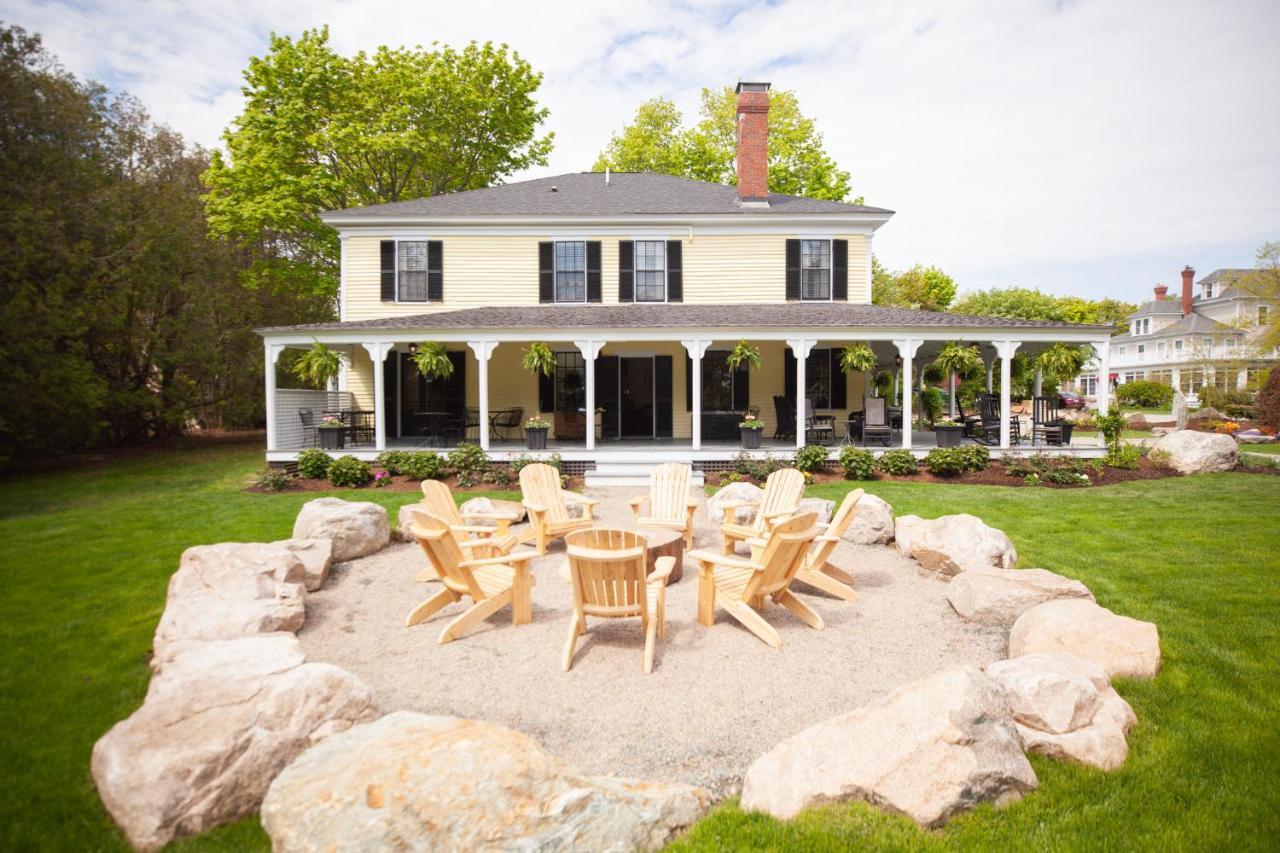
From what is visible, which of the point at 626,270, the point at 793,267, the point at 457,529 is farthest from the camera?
the point at 793,267

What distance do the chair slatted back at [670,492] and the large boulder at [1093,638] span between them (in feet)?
12.1

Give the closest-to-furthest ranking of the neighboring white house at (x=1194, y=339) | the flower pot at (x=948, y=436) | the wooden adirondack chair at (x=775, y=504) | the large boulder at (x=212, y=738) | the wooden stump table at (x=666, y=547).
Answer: the large boulder at (x=212, y=738), the wooden stump table at (x=666, y=547), the wooden adirondack chair at (x=775, y=504), the flower pot at (x=948, y=436), the neighboring white house at (x=1194, y=339)

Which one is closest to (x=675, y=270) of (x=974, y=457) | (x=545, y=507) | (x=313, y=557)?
(x=974, y=457)

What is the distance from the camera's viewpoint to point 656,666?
466 cm

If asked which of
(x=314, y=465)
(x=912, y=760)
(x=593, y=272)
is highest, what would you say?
(x=593, y=272)

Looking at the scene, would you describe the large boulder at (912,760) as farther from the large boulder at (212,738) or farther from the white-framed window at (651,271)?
the white-framed window at (651,271)

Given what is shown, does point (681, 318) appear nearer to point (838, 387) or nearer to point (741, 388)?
point (741, 388)

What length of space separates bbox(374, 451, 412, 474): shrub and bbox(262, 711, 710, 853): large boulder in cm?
1017

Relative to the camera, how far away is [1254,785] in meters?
3.07

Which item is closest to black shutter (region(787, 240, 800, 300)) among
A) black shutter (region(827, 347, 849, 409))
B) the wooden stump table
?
black shutter (region(827, 347, 849, 409))

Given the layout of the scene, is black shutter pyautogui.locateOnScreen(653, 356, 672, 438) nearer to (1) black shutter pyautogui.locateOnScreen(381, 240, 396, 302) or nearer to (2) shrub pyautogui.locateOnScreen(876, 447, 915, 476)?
(2) shrub pyautogui.locateOnScreen(876, 447, 915, 476)

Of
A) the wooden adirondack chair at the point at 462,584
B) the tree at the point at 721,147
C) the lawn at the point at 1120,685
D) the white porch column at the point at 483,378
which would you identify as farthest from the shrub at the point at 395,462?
the tree at the point at 721,147

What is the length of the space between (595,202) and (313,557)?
502 inches

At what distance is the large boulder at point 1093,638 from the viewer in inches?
163
